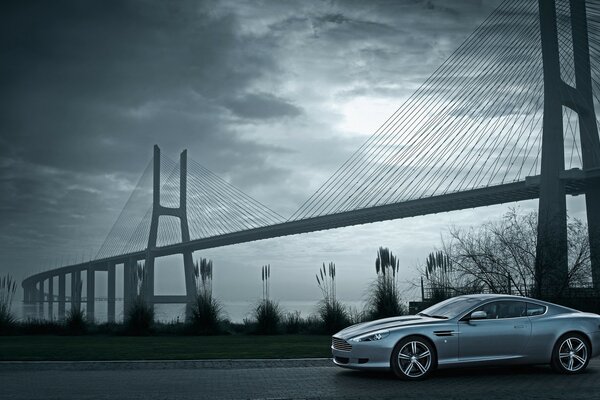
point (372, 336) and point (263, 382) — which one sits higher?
point (372, 336)

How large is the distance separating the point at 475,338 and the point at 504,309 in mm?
735

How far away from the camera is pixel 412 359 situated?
8.77 metres

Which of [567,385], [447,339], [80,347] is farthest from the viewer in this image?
[80,347]

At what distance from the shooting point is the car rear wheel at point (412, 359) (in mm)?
8719

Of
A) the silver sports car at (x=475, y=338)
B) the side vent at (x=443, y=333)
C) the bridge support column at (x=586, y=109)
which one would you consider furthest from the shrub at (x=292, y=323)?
the bridge support column at (x=586, y=109)

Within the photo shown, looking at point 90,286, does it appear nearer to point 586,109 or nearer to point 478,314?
point 586,109

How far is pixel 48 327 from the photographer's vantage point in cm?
1859

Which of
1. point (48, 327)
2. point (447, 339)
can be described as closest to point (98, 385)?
point (447, 339)

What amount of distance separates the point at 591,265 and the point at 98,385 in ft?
62.2

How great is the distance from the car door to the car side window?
0.09 meters

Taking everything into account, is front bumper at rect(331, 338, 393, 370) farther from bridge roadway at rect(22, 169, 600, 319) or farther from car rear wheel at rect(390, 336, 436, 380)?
bridge roadway at rect(22, 169, 600, 319)

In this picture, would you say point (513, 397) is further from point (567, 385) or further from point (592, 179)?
point (592, 179)

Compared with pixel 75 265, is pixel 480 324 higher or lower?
lower

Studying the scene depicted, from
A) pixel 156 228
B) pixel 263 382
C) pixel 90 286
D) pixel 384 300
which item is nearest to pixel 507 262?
pixel 384 300
